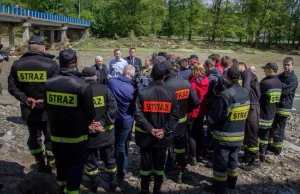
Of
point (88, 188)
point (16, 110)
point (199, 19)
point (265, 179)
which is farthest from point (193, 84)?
point (199, 19)

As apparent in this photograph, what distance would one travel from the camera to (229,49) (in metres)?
42.9

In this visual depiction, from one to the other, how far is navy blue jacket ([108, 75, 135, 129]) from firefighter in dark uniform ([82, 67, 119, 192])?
0.26 metres

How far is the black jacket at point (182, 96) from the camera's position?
475cm

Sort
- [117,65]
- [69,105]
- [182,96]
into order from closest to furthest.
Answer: [69,105], [182,96], [117,65]

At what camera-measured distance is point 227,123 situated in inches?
177

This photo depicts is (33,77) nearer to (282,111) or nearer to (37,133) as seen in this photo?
(37,133)

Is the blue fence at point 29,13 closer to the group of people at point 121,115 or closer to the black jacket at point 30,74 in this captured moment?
the black jacket at point 30,74

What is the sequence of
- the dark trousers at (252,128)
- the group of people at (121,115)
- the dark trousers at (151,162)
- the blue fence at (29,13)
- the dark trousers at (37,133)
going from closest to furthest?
the group of people at (121,115) → the dark trousers at (151,162) → the dark trousers at (37,133) → the dark trousers at (252,128) → the blue fence at (29,13)

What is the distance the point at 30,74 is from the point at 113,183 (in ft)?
6.40

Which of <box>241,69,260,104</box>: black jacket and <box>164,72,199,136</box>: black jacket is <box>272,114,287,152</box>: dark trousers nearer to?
<box>241,69,260,104</box>: black jacket

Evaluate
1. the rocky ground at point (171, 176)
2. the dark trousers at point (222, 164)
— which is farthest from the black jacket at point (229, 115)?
the rocky ground at point (171, 176)

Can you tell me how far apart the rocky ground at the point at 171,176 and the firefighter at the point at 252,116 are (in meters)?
0.25

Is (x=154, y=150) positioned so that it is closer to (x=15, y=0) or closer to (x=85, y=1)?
(x=15, y=0)

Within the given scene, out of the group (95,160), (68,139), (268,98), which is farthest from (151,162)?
(268,98)
